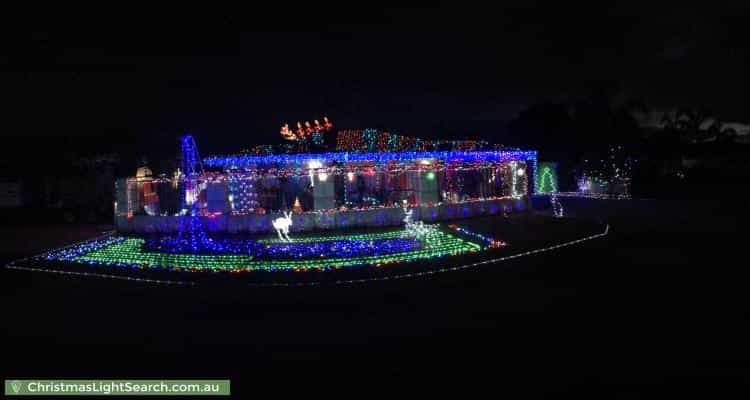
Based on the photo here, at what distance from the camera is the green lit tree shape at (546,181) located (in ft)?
102

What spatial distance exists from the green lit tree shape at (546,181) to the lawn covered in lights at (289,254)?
744 inches

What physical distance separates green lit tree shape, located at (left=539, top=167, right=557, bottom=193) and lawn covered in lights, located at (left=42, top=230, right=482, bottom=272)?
62.0ft

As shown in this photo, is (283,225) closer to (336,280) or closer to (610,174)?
(336,280)

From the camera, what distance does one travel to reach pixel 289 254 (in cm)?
1163

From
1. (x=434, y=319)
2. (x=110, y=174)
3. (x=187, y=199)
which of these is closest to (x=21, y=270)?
(x=187, y=199)

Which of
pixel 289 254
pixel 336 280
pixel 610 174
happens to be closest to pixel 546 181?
pixel 610 174

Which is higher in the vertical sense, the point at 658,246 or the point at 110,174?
the point at 110,174

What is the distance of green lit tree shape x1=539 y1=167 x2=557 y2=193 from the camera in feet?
102

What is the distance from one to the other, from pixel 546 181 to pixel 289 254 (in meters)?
23.3

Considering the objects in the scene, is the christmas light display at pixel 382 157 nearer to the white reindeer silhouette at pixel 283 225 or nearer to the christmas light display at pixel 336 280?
the white reindeer silhouette at pixel 283 225

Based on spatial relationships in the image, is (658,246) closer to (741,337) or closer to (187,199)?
(741,337)

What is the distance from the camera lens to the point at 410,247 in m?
12.2

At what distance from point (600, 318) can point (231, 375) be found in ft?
14.2

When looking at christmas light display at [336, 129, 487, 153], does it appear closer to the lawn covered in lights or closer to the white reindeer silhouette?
the white reindeer silhouette
